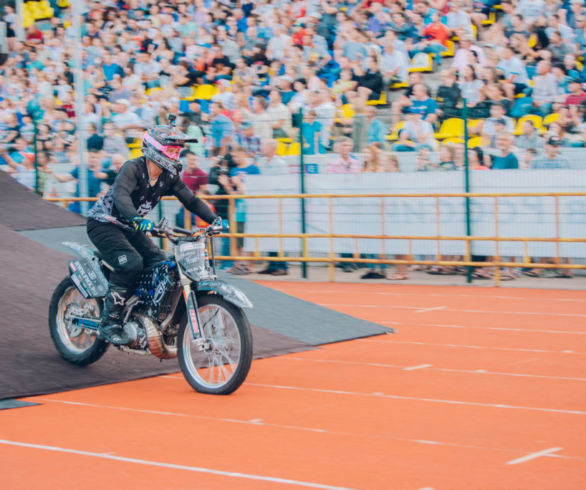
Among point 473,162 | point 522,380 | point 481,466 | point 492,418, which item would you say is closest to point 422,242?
point 473,162

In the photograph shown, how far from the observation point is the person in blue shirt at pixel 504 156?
15.1m

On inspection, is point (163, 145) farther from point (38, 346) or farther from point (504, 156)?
point (504, 156)

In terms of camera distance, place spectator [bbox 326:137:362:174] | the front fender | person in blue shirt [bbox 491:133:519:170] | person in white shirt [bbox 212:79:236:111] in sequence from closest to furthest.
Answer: the front fender → person in blue shirt [bbox 491:133:519:170] → spectator [bbox 326:137:362:174] → person in white shirt [bbox 212:79:236:111]

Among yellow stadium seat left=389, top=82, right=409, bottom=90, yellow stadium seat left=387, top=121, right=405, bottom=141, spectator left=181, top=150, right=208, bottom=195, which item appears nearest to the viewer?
yellow stadium seat left=387, top=121, right=405, bottom=141

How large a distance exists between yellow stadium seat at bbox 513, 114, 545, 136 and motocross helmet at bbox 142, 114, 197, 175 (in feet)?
26.3

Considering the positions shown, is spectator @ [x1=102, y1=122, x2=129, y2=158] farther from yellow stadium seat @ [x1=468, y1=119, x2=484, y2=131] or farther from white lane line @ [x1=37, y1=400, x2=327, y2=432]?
white lane line @ [x1=37, y1=400, x2=327, y2=432]

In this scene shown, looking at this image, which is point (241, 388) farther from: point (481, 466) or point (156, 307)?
point (481, 466)

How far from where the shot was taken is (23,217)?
13195 millimetres

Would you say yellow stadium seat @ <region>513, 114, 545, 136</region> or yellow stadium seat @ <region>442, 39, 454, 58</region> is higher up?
yellow stadium seat @ <region>442, 39, 454, 58</region>

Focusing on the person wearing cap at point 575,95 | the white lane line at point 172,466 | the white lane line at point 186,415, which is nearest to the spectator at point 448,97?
the person wearing cap at point 575,95

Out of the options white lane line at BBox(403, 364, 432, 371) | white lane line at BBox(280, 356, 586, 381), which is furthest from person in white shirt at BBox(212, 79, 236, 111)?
white lane line at BBox(403, 364, 432, 371)

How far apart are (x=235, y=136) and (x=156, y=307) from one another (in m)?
→ 9.20

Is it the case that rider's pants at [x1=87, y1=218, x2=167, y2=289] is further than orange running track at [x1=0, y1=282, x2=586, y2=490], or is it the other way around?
rider's pants at [x1=87, y1=218, x2=167, y2=289]

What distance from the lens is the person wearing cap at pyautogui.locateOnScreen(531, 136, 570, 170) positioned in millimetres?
14562
